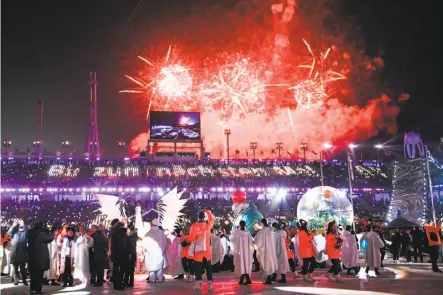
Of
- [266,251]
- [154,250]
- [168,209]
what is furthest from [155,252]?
[266,251]

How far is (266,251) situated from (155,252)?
295 cm

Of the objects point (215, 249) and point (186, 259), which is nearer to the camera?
point (186, 259)

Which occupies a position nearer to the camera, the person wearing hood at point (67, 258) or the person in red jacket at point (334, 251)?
the person in red jacket at point (334, 251)

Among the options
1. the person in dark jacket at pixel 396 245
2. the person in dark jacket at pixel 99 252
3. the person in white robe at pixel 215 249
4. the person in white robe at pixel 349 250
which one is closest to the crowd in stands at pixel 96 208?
the person in dark jacket at pixel 396 245

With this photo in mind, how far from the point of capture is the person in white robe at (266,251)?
11147mm

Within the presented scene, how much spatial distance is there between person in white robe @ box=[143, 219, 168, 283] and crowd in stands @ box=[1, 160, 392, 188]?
105 feet

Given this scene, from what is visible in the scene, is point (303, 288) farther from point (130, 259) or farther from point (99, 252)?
point (99, 252)

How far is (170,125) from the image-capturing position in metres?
52.0

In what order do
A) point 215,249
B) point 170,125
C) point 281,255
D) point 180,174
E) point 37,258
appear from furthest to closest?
point 170,125 → point 180,174 → point 215,249 → point 281,255 → point 37,258

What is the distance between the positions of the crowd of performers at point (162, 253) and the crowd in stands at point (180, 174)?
105 feet

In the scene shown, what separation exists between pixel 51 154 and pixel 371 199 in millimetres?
43308

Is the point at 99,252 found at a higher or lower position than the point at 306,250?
higher

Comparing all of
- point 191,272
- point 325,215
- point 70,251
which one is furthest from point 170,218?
point 325,215

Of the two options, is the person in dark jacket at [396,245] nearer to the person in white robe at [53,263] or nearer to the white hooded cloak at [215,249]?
the white hooded cloak at [215,249]
